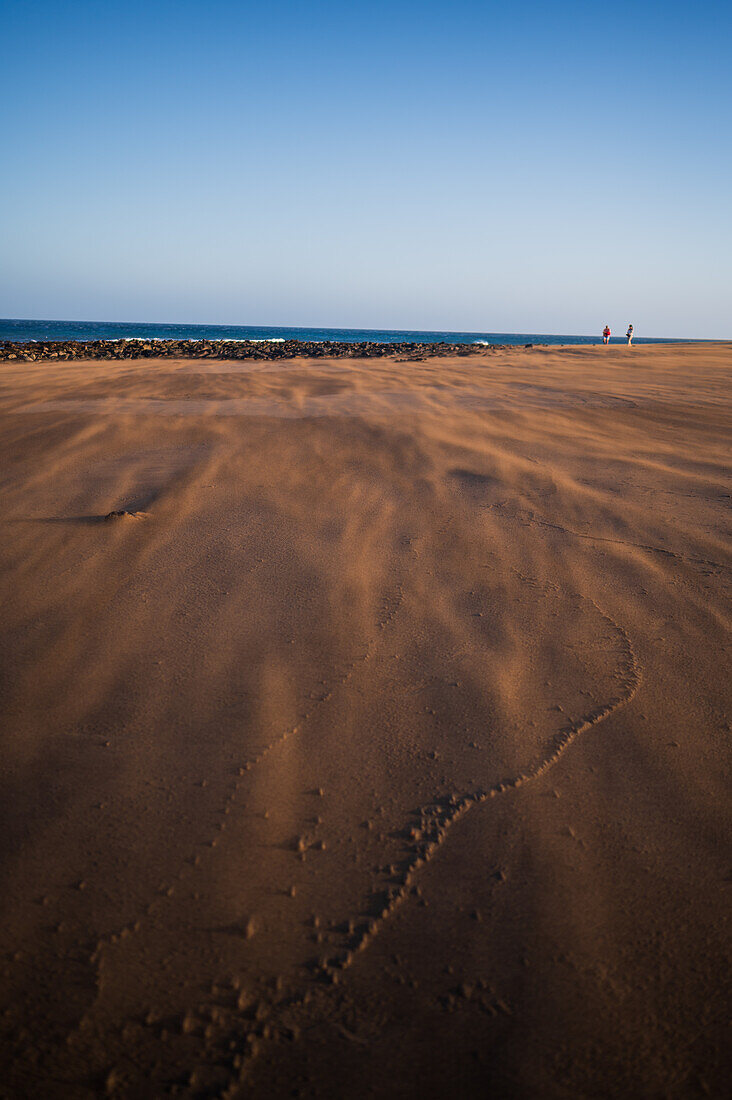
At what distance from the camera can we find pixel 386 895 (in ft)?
3.83

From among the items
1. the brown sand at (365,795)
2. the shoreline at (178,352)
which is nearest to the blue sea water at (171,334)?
the shoreline at (178,352)

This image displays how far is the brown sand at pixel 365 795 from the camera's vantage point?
37.7 inches

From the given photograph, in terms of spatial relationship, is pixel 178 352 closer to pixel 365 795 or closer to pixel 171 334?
Result: pixel 365 795

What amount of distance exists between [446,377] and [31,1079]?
8140mm

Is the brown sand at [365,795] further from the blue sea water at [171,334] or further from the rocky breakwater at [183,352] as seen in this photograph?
the blue sea water at [171,334]

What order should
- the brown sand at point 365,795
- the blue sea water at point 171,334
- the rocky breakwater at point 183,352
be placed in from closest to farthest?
the brown sand at point 365,795 < the rocky breakwater at point 183,352 < the blue sea water at point 171,334

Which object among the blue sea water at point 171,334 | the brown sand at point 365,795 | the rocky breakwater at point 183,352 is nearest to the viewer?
the brown sand at point 365,795

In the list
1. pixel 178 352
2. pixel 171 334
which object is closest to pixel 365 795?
pixel 178 352

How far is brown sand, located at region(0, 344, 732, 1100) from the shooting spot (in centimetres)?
96

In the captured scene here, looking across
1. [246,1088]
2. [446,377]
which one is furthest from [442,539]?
[446,377]

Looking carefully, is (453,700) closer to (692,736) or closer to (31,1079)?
(692,736)

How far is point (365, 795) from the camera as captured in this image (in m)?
1.40

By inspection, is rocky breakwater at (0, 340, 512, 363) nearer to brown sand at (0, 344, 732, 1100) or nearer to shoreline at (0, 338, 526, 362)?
shoreline at (0, 338, 526, 362)

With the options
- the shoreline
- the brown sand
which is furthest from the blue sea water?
the brown sand
